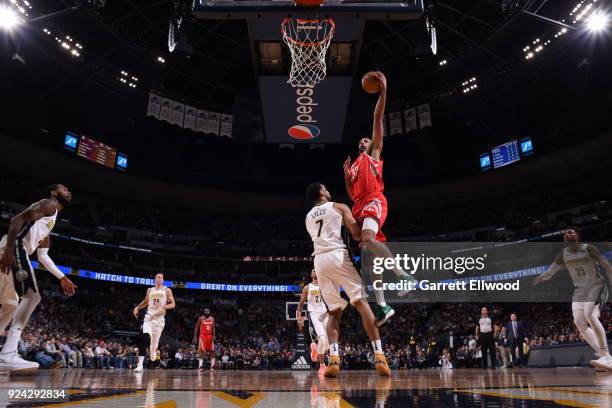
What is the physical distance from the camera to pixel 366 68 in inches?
995

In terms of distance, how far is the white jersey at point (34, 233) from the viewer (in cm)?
593

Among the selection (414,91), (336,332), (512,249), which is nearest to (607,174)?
(512,249)

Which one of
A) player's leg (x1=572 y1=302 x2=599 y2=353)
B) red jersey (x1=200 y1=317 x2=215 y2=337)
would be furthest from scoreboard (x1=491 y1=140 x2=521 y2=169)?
player's leg (x1=572 y1=302 x2=599 y2=353)

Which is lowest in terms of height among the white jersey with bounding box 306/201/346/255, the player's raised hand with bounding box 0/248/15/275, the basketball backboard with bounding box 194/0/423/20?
the player's raised hand with bounding box 0/248/15/275

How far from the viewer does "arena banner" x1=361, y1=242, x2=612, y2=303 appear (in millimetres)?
27062

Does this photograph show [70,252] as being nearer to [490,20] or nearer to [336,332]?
[490,20]

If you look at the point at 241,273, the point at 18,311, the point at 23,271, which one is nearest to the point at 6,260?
the point at 23,271

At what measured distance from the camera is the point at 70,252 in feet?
102

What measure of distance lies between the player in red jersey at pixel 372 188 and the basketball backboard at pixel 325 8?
156 inches

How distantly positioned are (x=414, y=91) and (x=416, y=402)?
86.5ft

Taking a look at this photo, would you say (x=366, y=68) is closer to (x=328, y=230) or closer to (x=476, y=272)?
(x=476, y=272)

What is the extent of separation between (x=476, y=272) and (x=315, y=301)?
23.8 meters

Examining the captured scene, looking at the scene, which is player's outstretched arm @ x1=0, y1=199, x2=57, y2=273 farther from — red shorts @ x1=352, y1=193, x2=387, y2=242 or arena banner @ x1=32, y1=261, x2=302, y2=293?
arena banner @ x1=32, y1=261, x2=302, y2=293

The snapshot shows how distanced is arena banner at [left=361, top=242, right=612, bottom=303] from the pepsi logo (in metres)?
7.54
